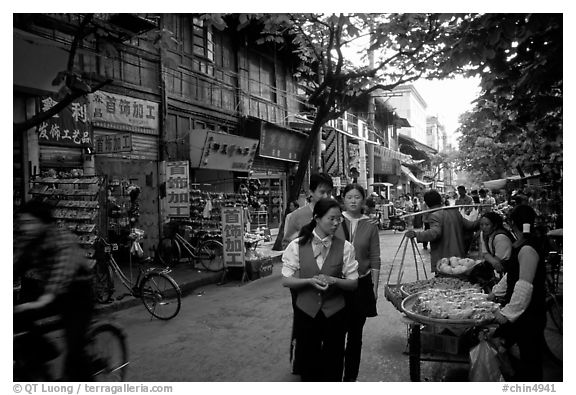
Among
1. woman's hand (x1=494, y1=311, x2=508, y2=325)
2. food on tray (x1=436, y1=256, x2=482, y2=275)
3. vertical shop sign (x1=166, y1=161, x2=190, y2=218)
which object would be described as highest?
vertical shop sign (x1=166, y1=161, x2=190, y2=218)

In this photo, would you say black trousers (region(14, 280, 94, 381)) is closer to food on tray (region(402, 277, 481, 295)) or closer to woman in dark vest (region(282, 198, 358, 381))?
woman in dark vest (region(282, 198, 358, 381))

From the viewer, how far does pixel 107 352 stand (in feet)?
12.4

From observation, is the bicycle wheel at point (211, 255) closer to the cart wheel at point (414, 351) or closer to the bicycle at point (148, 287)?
the bicycle at point (148, 287)

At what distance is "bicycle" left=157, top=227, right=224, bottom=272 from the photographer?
10164 millimetres

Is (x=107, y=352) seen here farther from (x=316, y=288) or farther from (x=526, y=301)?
(x=526, y=301)

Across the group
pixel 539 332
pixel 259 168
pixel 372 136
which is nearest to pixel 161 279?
pixel 539 332

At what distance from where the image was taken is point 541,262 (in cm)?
346

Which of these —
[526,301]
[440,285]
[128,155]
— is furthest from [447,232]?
[128,155]

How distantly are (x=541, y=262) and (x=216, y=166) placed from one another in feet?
33.5

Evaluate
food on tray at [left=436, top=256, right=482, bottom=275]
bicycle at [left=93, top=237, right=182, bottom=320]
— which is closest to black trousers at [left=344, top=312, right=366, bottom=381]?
food on tray at [left=436, top=256, right=482, bottom=275]

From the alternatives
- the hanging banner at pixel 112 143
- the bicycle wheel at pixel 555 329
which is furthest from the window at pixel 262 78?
the bicycle wheel at pixel 555 329

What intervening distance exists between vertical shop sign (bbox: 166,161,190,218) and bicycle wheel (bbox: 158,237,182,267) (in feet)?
2.44
